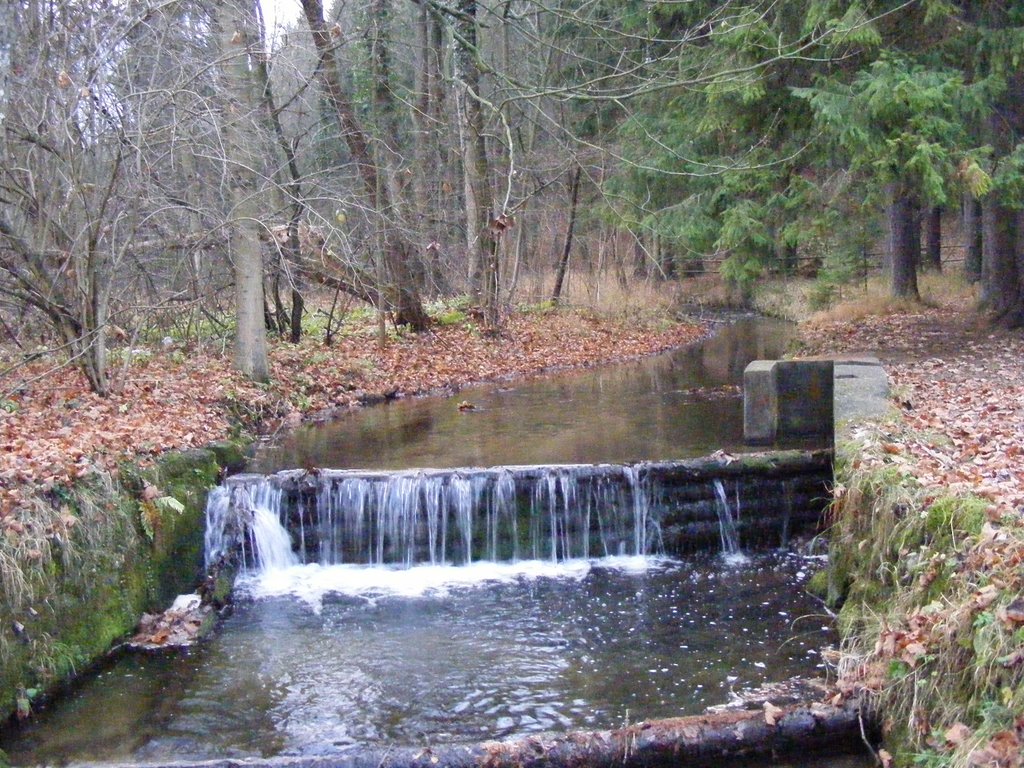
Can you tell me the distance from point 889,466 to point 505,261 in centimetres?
2049

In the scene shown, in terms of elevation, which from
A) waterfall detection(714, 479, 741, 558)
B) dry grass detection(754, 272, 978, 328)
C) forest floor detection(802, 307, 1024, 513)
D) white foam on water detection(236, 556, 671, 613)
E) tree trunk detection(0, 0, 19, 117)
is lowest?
white foam on water detection(236, 556, 671, 613)

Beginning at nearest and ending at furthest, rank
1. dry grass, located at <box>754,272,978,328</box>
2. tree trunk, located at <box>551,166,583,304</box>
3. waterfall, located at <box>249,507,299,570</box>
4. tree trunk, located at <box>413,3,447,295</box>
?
waterfall, located at <box>249,507,299,570</box>, tree trunk, located at <box>413,3,447,295</box>, dry grass, located at <box>754,272,978,328</box>, tree trunk, located at <box>551,166,583,304</box>

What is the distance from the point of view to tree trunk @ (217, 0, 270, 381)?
12.3 meters

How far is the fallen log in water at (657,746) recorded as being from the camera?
5.69 meters

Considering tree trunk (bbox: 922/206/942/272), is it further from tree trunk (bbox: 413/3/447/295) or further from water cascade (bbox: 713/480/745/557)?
water cascade (bbox: 713/480/745/557)

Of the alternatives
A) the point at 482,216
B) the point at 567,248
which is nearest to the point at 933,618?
the point at 482,216

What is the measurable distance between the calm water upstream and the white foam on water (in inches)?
1.0

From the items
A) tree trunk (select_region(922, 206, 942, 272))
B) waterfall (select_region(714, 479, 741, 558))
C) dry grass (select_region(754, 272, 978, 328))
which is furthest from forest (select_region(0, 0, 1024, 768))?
tree trunk (select_region(922, 206, 942, 272))

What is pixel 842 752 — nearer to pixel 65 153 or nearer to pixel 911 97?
pixel 65 153

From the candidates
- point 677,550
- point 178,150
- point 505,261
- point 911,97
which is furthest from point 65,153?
point 505,261

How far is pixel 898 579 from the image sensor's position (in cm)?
662

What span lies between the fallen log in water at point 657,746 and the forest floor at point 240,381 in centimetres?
326

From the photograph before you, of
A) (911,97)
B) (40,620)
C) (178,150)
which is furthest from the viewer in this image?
(911,97)

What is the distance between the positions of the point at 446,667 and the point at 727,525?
395 cm
